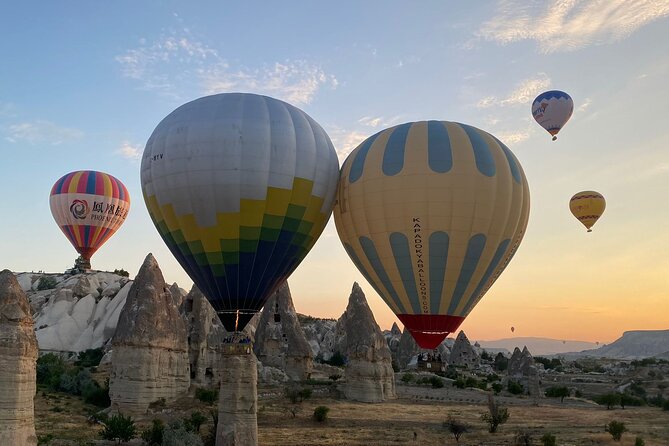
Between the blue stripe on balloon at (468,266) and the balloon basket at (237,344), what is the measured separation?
894 centimetres

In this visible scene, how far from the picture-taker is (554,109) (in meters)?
46.3

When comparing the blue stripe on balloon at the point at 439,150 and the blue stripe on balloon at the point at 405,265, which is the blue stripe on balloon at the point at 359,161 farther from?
the blue stripe on balloon at the point at 405,265

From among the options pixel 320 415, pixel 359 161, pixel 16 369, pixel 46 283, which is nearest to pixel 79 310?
pixel 46 283

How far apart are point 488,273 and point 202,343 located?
92.1 ft

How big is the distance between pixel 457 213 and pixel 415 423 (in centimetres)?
1533

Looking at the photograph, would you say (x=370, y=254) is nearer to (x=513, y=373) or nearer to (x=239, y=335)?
(x=239, y=335)

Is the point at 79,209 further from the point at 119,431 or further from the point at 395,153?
the point at 395,153

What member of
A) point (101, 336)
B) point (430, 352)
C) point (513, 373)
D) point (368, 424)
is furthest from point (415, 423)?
point (101, 336)

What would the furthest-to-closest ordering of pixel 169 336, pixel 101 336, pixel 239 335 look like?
pixel 101 336 → pixel 169 336 → pixel 239 335

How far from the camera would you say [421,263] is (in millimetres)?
23828

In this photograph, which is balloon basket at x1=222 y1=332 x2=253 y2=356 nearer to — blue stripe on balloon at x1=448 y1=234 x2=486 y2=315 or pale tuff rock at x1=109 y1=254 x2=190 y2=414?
blue stripe on balloon at x1=448 y1=234 x2=486 y2=315

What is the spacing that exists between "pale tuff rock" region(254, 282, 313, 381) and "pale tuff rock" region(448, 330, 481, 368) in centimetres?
4200

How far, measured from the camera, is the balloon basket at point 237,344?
870 inches

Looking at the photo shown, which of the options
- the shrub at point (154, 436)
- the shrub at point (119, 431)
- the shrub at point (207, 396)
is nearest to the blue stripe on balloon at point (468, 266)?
the shrub at point (154, 436)
